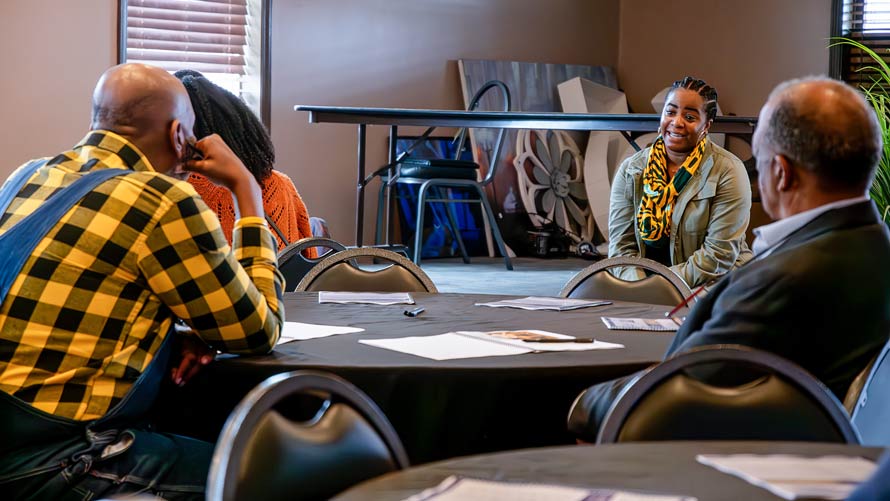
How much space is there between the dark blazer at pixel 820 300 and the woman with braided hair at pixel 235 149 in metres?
2.03

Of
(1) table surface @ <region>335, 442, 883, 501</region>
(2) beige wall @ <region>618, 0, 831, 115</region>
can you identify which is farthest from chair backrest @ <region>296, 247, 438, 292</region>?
(2) beige wall @ <region>618, 0, 831, 115</region>

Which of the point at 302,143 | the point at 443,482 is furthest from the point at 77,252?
the point at 302,143

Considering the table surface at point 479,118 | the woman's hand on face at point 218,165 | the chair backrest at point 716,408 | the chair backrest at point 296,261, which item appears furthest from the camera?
the table surface at point 479,118

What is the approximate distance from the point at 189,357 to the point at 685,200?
7.71 ft

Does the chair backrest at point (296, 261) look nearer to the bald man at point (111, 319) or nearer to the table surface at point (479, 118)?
the table surface at point (479, 118)

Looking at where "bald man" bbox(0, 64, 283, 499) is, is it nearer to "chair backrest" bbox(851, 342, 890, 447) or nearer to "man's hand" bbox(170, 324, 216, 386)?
"man's hand" bbox(170, 324, 216, 386)

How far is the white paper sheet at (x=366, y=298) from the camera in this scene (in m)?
2.69

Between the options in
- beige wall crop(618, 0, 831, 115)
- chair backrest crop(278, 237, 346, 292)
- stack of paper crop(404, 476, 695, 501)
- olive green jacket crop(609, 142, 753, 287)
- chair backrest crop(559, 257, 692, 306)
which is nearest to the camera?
stack of paper crop(404, 476, 695, 501)

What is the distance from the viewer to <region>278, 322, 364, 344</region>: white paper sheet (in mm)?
2072

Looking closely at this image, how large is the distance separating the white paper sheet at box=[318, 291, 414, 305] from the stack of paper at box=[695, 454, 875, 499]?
1.60 metres

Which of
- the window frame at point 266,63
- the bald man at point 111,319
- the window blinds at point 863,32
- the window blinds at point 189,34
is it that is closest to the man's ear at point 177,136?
the bald man at point 111,319

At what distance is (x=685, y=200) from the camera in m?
3.75

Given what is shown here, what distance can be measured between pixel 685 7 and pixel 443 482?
8032 millimetres

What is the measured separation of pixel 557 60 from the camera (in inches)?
341
